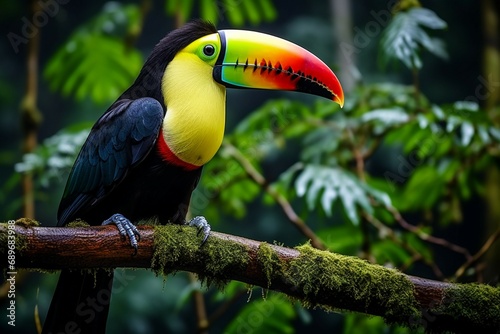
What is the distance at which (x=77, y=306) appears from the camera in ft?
8.89

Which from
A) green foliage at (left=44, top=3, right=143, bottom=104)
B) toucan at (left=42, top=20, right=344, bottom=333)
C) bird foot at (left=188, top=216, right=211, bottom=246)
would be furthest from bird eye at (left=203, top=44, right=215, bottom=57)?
green foliage at (left=44, top=3, right=143, bottom=104)

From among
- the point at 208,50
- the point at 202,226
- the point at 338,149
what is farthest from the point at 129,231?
the point at 338,149

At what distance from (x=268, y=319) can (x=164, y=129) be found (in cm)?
143

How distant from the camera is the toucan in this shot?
266 cm

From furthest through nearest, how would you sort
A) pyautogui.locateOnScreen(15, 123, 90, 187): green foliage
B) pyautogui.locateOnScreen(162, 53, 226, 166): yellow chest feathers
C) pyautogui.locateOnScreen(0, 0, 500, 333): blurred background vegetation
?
pyautogui.locateOnScreen(15, 123, 90, 187): green foliage, pyautogui.locateOnScreen(0, 0, 500, 333): blurred background vegetation, pyautogui.locateOnScreen(162, 53, 226, 166): yellow chest feathers

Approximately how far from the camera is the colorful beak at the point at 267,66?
2768mm

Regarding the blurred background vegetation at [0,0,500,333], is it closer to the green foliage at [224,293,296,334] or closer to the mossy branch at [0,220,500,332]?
the green foliage at [224,293,296,334]

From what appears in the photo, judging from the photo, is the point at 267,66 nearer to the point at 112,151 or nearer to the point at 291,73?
the point at 291,73

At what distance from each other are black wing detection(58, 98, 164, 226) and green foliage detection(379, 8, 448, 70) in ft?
4.15

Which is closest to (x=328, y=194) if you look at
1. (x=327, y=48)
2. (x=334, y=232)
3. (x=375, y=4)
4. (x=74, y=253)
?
(x=334, y=232)

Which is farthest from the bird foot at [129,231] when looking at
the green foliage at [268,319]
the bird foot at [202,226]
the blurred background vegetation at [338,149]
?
the green foliage at [268,319]

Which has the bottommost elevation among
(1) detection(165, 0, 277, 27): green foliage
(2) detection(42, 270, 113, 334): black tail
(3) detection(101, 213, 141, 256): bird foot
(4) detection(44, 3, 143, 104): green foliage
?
(2) detection(42, 270, 113, 334): black tail

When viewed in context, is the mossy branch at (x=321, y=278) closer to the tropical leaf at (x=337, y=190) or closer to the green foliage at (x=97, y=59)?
the tropical leaf at (x=337, y=190)

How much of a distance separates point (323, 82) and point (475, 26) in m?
5.80
